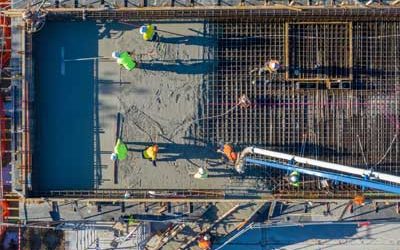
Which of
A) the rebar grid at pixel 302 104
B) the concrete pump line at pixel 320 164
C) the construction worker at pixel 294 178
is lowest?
the construction worker at pixel 294 178

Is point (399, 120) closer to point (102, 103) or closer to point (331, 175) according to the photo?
point (331, 175)

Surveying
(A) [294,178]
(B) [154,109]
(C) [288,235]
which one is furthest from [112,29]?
(C) [288,235]

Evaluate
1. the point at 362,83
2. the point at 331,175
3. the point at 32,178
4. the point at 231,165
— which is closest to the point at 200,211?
the point at 231,165

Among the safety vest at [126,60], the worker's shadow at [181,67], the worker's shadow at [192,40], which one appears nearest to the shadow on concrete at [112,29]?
the safety vest at [126,60]

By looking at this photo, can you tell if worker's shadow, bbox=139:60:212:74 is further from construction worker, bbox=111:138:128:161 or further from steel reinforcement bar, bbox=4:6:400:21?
construction worker, bbox=111:138:128:161

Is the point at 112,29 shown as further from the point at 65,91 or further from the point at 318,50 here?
the point at 318,50

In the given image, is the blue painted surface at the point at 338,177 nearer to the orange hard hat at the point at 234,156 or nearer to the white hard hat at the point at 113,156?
the orange hard hat at the point at 234,156

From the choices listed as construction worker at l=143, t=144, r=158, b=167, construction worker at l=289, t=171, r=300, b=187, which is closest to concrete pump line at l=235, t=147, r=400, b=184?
construction worker at l=289, t=171, r=300, b=187
